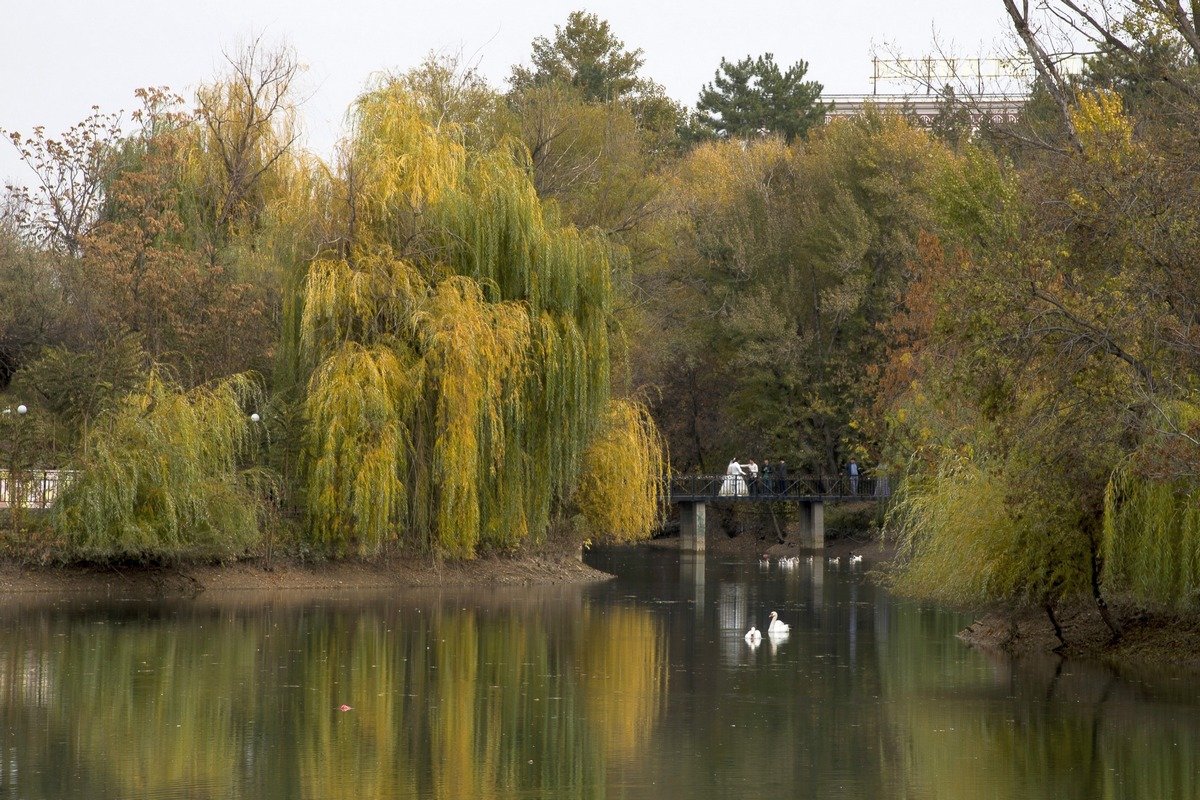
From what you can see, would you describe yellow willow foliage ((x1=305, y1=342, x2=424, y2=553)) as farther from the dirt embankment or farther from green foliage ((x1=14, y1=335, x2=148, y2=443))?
green foliage ((x1=14, y1=335, x2=148, y2=443))

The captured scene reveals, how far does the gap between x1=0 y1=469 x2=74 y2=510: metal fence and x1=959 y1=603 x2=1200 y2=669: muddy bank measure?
51.7 ft

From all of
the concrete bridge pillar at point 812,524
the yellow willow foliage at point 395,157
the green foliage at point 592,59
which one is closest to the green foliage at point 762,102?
the green foliage at point 592,59

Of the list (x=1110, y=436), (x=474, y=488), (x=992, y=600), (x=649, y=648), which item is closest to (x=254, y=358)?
(x=474, y=488)

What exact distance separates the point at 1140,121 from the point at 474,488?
46.2 feet

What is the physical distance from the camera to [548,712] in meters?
16.5

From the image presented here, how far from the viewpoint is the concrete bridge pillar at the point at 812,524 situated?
50.8 meters

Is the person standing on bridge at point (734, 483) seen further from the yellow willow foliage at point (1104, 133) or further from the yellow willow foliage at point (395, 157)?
the yellow willow foliage at point (1104, 133)

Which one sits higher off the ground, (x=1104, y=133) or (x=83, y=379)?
(x=1104, y=133)

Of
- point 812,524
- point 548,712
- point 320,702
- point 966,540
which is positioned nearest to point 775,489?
point 812,524

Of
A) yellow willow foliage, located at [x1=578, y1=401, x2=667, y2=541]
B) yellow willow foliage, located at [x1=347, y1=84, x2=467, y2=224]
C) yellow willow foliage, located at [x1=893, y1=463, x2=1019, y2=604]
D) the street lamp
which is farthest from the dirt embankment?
yellow willow foliage, located at [x1=893, y1=463, x2=1019, y2=604]

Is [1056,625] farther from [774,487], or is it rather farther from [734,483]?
[774,487]

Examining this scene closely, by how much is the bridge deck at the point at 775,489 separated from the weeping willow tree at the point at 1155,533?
90.3 feet

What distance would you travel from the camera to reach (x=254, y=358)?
33125mm

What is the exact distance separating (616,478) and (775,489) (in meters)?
17.5
